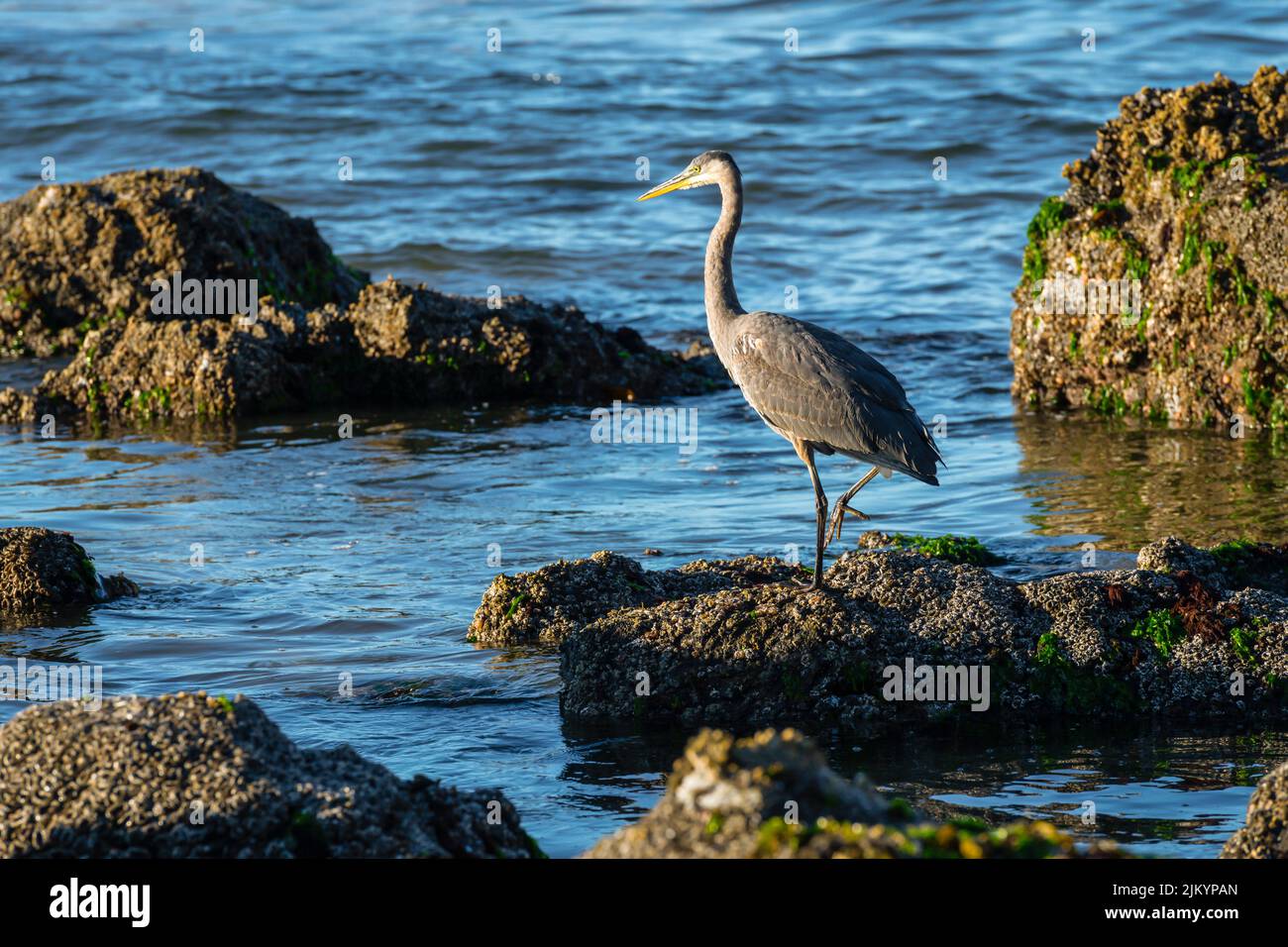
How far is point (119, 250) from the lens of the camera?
532 inches

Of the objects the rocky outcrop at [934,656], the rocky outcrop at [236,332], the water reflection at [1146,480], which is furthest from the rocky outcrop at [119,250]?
the rocky outcrop at [934,656]

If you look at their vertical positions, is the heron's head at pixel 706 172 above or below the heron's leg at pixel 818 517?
above

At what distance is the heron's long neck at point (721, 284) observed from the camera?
805 centimetres

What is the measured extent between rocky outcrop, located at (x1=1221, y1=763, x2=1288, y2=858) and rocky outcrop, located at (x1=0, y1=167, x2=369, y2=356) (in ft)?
34.2

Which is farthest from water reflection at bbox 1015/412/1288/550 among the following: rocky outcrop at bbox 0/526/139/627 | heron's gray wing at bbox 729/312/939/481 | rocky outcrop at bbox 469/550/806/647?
rocky outcrop at bbox 0/526/139/627

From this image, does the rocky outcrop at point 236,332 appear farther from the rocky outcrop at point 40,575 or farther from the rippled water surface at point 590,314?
the rocky outcrop at point 40,575

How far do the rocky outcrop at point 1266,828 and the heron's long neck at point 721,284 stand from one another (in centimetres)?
397

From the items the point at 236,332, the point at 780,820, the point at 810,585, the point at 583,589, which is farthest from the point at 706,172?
the point at 780,820

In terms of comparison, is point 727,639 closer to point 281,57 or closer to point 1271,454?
point 1271,454

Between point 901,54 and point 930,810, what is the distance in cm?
2222

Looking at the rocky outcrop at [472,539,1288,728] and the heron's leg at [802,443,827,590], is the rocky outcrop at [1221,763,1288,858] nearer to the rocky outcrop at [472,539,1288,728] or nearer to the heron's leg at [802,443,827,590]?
the rocky outcrop at [472,539,1288,728]

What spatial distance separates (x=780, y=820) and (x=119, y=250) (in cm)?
1141
